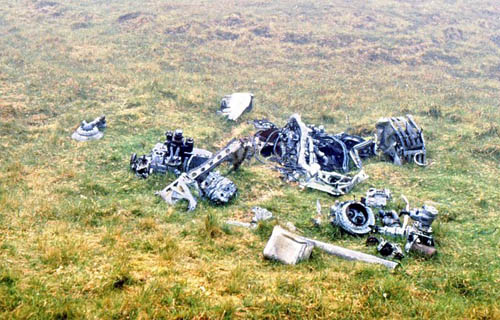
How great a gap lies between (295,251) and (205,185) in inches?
132

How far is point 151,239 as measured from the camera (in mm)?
6203

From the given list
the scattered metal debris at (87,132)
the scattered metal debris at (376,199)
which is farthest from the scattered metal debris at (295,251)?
the scattered metal debris at (87,132)

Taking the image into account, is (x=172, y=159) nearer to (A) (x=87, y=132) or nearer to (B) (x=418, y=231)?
(A) (x=87, y=132)

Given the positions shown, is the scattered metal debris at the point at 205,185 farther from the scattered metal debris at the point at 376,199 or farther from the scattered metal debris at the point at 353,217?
the scattered metal debris at the point at 376,199

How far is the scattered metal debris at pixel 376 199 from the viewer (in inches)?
322

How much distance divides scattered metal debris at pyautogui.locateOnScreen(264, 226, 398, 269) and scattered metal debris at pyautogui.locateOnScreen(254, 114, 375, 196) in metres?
3.18

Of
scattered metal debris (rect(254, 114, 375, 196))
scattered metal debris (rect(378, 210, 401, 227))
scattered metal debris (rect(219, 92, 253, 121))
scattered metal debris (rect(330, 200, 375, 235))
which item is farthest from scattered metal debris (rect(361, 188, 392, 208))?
scattered metal debris (rect(219, 92, 253, 121))

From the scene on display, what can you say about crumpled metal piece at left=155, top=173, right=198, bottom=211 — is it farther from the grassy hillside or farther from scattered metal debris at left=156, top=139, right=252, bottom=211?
the grassy hillside

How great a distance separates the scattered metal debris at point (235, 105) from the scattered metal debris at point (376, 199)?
7.48 metres

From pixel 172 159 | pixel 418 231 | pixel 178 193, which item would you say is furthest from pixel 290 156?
pixel 418 231

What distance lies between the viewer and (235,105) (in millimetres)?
15406

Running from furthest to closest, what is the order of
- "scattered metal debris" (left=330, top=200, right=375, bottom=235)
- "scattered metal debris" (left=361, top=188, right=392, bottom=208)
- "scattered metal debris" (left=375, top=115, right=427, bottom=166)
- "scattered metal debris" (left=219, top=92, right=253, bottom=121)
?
"scattered metal debris" (left=219, top=92, right=253, bottom=121)
"scattered metal debris" (left=375, top=115, right=427, bottom=166)
"scattered metal debris" (left=361, top=188, right=392, bottom=208)
"scattered metal debris" (left=330, top=200, right=375, bottom=235)

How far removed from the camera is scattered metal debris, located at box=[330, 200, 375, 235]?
707cm

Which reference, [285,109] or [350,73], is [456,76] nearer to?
[350,73]
